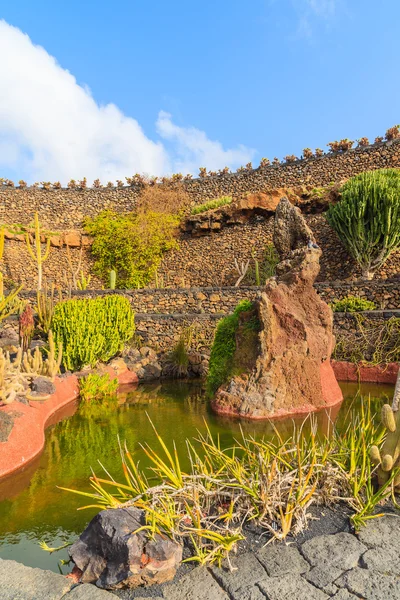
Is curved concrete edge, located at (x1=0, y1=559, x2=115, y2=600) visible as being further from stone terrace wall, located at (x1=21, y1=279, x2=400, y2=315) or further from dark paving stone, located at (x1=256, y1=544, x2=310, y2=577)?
stone terrace wall, located at (x1=21, y1=279, x2=400, y2=315)

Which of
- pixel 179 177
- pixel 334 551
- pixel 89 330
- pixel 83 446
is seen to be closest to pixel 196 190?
pixel 179 177

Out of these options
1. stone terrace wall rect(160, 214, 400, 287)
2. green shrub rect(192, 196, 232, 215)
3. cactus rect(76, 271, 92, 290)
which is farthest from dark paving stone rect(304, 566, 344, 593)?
green shrub rect(192, 196, 232, 215)

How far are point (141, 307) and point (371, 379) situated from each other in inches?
349

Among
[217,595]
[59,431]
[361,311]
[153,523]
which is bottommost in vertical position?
[59,431]

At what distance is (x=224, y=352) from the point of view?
8.38 m

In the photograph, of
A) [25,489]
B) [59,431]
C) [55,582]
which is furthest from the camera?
[59,431]

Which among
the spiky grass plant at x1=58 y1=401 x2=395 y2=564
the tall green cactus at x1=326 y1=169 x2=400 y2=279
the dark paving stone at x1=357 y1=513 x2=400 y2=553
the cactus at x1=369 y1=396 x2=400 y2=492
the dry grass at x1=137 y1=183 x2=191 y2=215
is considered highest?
the dry grass at x1=137 y1=183 x2=191 y2=215

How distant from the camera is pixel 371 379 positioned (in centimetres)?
1016

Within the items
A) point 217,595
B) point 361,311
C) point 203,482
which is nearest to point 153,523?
point 217,595

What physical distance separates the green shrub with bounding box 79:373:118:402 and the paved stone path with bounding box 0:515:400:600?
6282 mm

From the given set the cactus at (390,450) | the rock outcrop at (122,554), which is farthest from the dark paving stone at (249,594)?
the cactus at (390,450)

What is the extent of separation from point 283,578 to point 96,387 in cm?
722

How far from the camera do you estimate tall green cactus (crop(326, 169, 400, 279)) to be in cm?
1602

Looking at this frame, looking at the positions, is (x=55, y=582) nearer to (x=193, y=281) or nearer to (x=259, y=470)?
(x=259, y=470)
